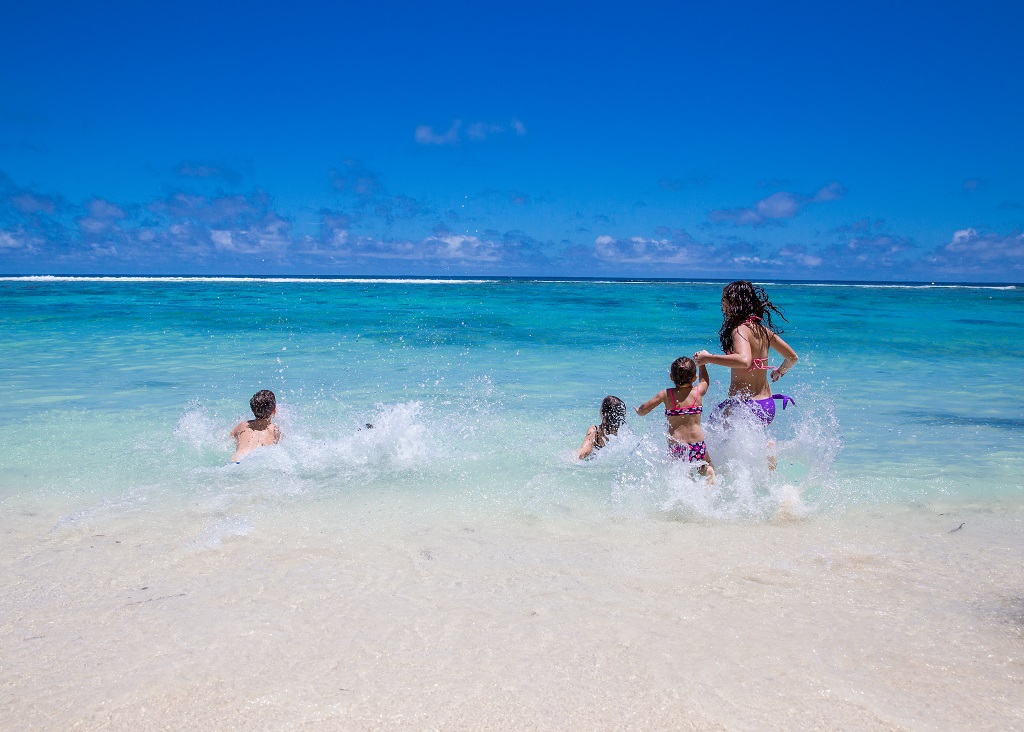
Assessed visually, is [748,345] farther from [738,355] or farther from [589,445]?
[589,445]

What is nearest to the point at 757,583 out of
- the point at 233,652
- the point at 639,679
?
the point at 639,679

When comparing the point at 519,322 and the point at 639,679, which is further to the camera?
the point at 519,322

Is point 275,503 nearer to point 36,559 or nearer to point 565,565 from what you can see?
point 36,559

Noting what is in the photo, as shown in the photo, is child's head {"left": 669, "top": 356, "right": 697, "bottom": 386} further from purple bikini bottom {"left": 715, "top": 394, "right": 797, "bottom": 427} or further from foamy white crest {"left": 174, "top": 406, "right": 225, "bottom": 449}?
foamy white crest {"left": 174, "top": 406, "right": 225, "bottom": 449}

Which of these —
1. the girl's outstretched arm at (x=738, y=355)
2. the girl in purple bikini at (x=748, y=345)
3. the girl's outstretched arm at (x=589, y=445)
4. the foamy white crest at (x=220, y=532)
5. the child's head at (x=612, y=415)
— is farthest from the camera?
the child's head at (x=612, y=415)

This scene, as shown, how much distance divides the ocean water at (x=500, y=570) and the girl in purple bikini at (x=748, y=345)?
9.9 inches

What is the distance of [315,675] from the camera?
9.07 feet

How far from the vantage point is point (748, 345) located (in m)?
5.22

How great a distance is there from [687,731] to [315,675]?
1469 mm

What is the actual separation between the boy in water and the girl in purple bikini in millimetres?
3896

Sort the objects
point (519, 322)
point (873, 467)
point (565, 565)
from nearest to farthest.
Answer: point (565, 565), point (873, 467), point (519, 322)

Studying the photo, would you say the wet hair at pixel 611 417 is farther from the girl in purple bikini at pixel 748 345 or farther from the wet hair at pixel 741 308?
the wet hair at pixel 741 308

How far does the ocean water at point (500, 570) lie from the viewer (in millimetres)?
2646

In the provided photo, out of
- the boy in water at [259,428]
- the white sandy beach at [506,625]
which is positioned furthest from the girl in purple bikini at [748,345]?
the boy in water at [259,428]
